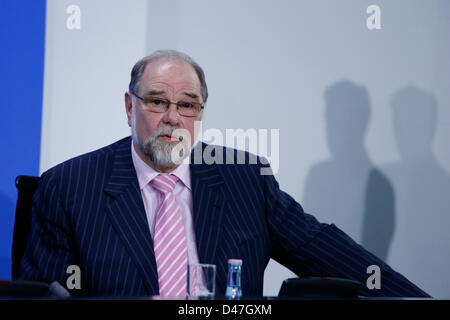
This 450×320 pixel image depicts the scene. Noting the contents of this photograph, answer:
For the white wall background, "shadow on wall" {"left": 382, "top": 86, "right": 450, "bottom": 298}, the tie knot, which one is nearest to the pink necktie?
the tie knot

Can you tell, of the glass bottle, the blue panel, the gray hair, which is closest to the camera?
the glass bottle

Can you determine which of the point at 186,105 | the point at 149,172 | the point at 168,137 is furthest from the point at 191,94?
the point at 149,172

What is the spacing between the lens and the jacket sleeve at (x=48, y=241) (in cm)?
185

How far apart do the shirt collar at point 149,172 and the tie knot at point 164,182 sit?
16 mm

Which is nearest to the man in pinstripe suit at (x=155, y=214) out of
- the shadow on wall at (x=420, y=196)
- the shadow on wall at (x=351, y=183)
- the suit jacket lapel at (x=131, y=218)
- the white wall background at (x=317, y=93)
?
the suit jacket lapel at (x=131, y=218)

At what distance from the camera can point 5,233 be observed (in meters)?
2.68

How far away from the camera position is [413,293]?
177 centimetres

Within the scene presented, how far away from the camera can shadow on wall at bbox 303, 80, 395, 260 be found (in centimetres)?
302

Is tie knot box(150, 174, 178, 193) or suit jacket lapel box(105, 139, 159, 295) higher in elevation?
tie knot box(150, 174, 178, 193)

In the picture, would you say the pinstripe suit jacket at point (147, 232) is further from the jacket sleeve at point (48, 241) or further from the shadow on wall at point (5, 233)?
the shadow on wall at point (5, 233)

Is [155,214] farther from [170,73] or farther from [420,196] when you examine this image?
[420,196]

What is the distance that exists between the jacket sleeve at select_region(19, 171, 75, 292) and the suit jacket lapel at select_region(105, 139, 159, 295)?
17 centimetres

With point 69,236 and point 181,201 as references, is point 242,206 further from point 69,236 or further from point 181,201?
point 69,236

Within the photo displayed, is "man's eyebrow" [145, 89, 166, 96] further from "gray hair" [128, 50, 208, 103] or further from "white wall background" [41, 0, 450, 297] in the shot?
"white wall background" [41, 0, 450, 297]
